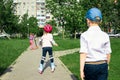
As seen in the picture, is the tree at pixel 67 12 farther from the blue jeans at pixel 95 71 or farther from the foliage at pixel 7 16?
the blue jeans at pixel 95 71

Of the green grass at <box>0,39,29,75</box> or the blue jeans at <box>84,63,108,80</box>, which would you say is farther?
the green grass at <box>0,39,29,75</box>

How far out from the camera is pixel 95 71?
6.73 m

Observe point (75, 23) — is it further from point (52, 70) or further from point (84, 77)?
point (84, 77)

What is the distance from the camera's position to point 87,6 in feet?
253

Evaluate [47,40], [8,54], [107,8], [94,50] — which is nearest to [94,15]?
[94,50]

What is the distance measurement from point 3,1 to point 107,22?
21.3 m

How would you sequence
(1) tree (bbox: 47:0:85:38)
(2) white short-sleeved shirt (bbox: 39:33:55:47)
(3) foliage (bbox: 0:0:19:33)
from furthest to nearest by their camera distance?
1. (1) tree (bbox: 47:0:85:38)
2. (3) foliage (bbox: 0:0:19:33)
3. (2) white short-sleeved shirt (bbox: 39:33:55:47)

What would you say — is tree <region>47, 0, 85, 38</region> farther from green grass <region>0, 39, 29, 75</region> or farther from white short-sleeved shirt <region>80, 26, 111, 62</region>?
white short-sleeved shirt <region>80, 26, 111, 62</region>

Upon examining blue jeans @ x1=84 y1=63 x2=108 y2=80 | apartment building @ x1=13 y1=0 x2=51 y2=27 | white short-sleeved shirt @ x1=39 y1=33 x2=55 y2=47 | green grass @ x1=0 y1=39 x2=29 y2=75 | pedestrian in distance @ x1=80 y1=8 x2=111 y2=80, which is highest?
pedestrian in distance @ x1=80 y1=8 x2=111 y2=80

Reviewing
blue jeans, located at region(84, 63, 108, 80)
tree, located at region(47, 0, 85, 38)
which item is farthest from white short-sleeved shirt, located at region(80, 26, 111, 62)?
tree, located at region(47, 0, 85, 38)

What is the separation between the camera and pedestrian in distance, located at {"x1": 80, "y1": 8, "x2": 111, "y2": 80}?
664 centimetres

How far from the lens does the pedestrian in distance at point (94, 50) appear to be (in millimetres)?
6641

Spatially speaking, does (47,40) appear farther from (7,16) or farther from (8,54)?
(7,16)

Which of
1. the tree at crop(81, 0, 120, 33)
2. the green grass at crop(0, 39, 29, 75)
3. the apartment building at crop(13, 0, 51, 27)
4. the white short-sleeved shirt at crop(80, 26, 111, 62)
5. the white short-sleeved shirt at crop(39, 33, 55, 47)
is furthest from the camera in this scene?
the apartment building at crop(13, 0, 51, 27)
